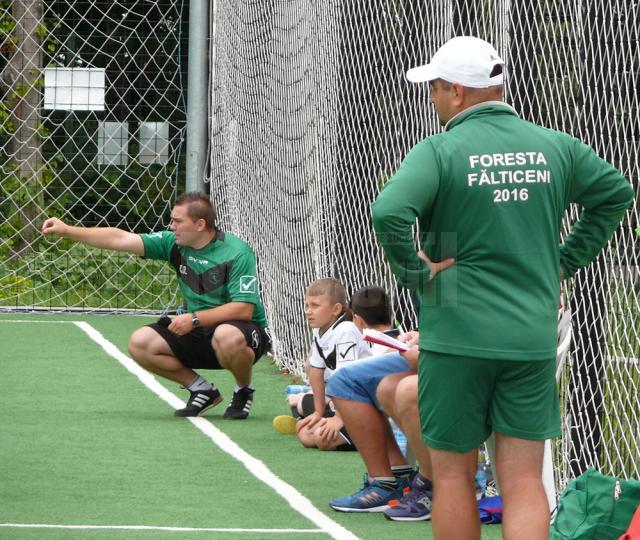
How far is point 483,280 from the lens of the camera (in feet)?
12.7

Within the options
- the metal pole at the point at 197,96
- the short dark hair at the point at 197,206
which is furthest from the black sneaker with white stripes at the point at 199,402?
the metal pole at the point at 197,96

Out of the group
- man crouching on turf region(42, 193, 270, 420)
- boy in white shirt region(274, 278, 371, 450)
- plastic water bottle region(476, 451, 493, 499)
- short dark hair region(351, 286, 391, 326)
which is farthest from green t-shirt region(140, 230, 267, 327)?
plastic water bottle region(476, 451, 493, 499)

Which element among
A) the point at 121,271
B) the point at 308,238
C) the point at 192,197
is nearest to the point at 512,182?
the point at 192,197

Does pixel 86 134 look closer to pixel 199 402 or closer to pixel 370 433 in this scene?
pixel 199 402

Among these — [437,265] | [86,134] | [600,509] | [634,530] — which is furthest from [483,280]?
[86,134]

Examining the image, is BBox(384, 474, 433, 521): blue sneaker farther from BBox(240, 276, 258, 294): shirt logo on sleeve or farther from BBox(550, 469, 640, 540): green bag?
BBox(240, 276, 258, 294): shirt logo on sleeve

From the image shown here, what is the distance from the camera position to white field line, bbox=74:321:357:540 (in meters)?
5.18

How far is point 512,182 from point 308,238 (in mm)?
5352

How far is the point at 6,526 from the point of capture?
4.97 meters

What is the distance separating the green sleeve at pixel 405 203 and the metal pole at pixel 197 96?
28.5ft

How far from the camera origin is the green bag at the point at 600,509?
14.4 ft

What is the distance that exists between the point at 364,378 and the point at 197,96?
24.0 feet

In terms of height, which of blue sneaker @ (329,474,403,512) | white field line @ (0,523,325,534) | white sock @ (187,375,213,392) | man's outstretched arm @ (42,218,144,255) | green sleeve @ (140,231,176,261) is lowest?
white sock @ (187,375,213,392)

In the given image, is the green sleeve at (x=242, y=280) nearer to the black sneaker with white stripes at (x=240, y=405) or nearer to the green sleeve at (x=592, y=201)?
the black sneaker with white stripes at (x=240, y=405)
